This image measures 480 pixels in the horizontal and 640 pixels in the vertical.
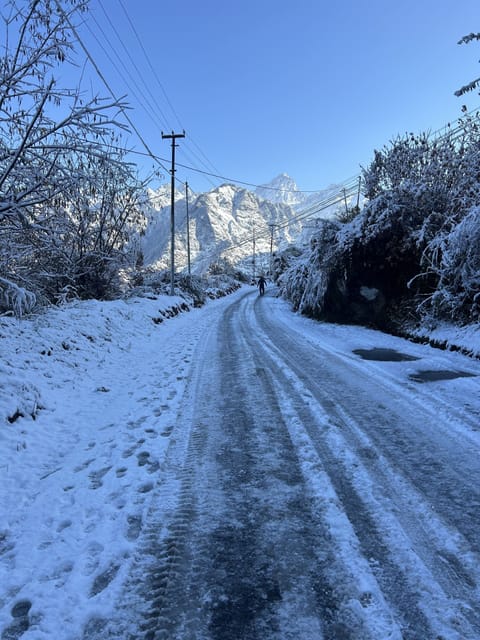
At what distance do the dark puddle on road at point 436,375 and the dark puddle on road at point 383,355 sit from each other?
3.54 feet

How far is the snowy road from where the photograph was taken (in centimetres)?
198

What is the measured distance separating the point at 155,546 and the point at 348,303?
40.3 feet

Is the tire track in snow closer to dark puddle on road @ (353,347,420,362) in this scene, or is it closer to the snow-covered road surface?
the snow-covered road surface

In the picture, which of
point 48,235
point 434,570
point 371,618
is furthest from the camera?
point 48,235

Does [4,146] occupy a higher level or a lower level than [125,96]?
lower

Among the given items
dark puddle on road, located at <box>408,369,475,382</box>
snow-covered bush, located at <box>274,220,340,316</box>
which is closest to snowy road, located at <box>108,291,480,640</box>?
dark puddle on road, located at <box>408,369,475,382</box>

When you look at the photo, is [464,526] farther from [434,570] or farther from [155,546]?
[155,546]

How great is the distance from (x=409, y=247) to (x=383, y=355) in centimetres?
503

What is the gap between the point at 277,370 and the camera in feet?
23.1

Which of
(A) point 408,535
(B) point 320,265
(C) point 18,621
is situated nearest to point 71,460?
(C) point 18,621

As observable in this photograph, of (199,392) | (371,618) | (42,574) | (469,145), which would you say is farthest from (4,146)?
(469,145)

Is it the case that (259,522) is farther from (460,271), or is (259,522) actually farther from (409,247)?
(409,247)

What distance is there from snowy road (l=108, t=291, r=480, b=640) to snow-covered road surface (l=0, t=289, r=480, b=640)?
0.01 metres

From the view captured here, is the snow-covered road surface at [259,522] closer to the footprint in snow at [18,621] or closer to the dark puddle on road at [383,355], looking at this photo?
the footprint in snow at [18,621]
